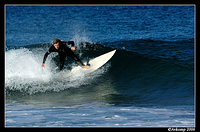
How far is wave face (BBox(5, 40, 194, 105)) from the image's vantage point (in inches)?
317

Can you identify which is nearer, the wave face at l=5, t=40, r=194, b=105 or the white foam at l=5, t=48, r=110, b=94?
the wave face at l=5, t=40, r=194, b=105

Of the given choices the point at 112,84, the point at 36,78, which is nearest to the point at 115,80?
the point at 112,84

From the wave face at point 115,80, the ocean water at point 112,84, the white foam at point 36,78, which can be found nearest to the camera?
the ocean water at point 112,84

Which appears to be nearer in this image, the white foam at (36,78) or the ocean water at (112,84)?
the ocean water at (112,84)

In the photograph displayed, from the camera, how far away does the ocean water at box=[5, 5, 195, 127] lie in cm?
574

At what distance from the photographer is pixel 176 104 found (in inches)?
280

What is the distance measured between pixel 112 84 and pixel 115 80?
0.53 meters

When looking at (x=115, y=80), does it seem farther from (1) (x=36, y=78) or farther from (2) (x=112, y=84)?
(1) (x=36, y=78)

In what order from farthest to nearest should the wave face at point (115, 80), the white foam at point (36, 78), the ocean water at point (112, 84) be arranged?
1. the white foam at point (36, 78)
2. the wave face at point (115, 80)
3. the ocean water at point (112, 84)

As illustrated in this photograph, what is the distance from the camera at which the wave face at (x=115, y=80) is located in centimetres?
805

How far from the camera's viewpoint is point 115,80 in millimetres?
9961

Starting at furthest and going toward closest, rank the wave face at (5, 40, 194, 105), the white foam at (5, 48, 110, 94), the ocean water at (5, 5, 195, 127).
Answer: the white foam at (5, 48, 110, 94)
the wave face at (5, 40, 194, 105)
the ocean water at (5, 5, 195, 127)

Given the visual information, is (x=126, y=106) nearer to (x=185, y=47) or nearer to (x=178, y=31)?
(x=185, y=47)

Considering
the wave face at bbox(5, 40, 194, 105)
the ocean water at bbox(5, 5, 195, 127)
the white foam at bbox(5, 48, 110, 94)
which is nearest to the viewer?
the ocean water at bbox(5, 5, 195, 127)
